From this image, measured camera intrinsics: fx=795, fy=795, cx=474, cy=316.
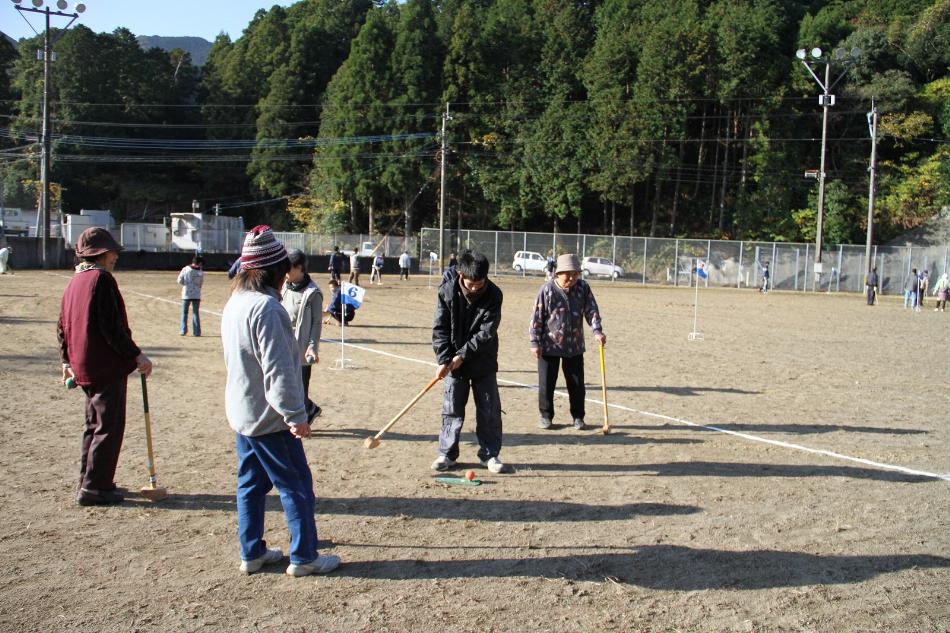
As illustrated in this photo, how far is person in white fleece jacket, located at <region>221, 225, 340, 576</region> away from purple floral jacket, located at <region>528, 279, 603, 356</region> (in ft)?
13.8

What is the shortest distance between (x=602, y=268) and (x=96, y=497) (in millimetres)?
46058

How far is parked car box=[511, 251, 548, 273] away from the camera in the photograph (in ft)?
168

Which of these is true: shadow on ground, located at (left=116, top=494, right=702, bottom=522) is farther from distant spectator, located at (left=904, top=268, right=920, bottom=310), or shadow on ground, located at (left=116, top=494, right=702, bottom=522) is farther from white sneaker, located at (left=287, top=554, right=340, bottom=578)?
distant spectator, located at (left=904, top=268, right=920, bottom=310)

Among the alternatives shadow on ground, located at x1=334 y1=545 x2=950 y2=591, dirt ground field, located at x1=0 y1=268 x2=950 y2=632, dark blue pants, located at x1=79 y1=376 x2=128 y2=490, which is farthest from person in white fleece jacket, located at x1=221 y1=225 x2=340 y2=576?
dark blue pants, located at x1=79 y1=376 x2=128 y2=490

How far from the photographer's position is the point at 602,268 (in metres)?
50.3

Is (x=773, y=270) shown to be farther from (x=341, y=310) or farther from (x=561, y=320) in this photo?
(x=561, y=320)

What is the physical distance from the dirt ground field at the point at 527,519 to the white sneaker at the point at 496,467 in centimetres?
8

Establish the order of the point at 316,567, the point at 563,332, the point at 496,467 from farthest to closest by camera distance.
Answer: the point at 563,332, the point at 496,467, the point at 316,567

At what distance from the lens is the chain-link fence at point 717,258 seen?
44.9 meters

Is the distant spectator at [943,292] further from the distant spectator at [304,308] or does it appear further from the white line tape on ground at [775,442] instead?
the distant spectator at [304,308]

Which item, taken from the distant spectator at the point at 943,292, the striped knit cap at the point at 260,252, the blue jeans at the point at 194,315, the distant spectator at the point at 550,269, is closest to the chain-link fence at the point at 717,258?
the distant spectator at the point at 943,292

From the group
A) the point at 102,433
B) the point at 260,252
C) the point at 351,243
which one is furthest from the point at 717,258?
the point at 260,252

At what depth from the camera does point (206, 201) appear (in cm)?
6888

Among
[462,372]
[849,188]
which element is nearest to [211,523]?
[462,372]
